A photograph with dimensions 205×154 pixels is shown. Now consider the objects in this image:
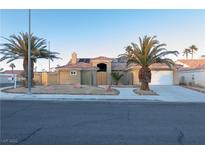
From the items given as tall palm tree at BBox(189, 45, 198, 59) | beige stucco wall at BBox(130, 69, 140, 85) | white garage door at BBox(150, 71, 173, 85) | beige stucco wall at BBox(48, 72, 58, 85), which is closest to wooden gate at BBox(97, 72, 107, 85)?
beige stucco wall at BBox(130, 69, 140, 85)

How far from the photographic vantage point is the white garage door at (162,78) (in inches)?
1599

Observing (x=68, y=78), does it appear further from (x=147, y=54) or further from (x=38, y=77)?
(x=147, y=54)

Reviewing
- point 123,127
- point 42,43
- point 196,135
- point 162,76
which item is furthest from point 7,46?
point 196,135

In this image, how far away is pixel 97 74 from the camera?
42.8 metres

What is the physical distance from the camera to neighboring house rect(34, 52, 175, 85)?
1606 inches

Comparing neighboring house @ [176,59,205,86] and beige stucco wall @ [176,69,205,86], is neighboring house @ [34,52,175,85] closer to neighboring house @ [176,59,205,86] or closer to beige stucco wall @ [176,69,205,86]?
beige stucco wall @ [176,69,205,86]

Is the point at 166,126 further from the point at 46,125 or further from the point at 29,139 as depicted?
the point at 29,139

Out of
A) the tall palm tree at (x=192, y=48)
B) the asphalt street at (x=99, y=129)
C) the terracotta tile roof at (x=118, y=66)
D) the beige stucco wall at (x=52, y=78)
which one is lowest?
the asphalt street at (x=99, y=129)

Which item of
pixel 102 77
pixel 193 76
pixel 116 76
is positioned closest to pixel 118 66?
pixel 102 77

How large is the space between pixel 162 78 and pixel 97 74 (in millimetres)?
8911

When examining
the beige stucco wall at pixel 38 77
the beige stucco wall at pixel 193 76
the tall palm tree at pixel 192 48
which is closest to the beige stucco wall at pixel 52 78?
the beige stucco wall at pixel 38 77

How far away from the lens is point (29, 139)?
7988 millimetres

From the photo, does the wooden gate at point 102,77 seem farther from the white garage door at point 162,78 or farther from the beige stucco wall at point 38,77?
the beige stucco wall at point 38,77
